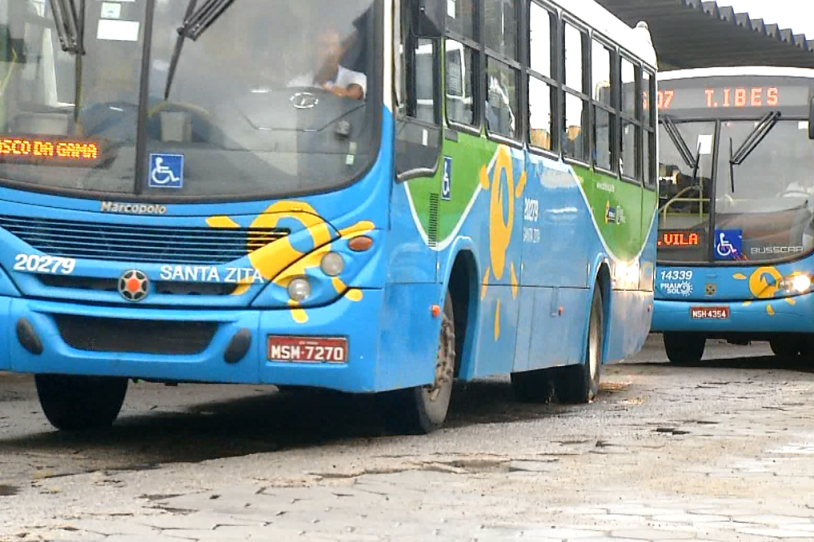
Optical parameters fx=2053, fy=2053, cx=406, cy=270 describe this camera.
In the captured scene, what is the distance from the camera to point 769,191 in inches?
872

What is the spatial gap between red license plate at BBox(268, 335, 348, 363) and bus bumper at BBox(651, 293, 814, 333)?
12.4 m

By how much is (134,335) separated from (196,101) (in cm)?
121

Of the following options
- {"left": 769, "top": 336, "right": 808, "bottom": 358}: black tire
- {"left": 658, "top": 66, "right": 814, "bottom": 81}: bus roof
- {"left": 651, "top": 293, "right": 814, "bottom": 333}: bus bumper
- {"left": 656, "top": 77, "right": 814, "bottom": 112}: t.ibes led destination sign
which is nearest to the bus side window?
{"left": 651, "top": 293, "right": 814, "bottom": 333}: bus bumper

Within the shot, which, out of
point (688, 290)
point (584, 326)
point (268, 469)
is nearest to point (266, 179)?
point (268, 469)

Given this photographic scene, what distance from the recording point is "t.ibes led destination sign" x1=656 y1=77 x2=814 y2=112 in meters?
22.5

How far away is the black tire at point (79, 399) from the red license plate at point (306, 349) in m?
1.51

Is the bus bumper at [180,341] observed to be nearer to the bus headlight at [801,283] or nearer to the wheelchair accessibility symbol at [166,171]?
the wheelchair accessibility symbol at [166,171]

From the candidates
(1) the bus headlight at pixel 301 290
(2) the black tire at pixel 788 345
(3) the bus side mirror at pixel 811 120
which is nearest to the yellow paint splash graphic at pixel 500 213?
(1) the bus headlight at pixel 301 290

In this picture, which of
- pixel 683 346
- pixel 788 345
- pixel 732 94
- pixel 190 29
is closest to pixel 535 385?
pixel 190 29

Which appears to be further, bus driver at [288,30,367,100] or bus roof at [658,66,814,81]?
bus roof at [658,66,814,81]

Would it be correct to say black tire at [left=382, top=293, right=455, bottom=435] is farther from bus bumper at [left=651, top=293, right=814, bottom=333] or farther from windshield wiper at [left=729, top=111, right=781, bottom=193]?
windshield wiper at [left=729, top=111, right=781, bottom=193]

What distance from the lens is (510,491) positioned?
866 cm

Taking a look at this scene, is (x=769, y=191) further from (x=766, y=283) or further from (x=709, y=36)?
(x=709, y=36)

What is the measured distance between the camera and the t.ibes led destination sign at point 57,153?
33.7 ft
